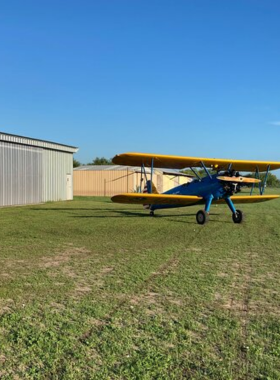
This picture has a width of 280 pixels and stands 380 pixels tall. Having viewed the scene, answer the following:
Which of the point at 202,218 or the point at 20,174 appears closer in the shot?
the point at 202,218

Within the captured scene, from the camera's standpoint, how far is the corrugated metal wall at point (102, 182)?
40.9m

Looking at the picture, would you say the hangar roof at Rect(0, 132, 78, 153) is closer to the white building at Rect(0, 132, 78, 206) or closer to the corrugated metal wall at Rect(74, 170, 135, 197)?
the white building at Rect(0, 132, 78, 206)

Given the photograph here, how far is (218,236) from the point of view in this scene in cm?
1052

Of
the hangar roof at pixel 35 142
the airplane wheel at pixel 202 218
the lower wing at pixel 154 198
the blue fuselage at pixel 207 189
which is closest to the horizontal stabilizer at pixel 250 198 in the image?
the blue fuselage at pixel 207 189

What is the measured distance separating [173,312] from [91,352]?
1.33 meters

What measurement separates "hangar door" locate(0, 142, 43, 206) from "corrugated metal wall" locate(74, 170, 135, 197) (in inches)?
615

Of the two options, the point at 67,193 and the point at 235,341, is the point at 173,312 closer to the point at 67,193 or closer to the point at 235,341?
the point at 235,341

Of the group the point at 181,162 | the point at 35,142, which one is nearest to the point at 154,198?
the point at 181,162

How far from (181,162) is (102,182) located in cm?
2731

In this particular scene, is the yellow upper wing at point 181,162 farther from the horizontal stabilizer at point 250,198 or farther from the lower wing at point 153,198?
the lower wing at point 153,198

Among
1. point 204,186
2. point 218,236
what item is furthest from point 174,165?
point 218,236

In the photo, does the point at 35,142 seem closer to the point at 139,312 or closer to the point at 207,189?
the point at 207,189

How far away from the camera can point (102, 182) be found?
4228 centimetres

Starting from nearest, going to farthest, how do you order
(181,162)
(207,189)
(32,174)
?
(207,189) → (181,162) → (32,174)
